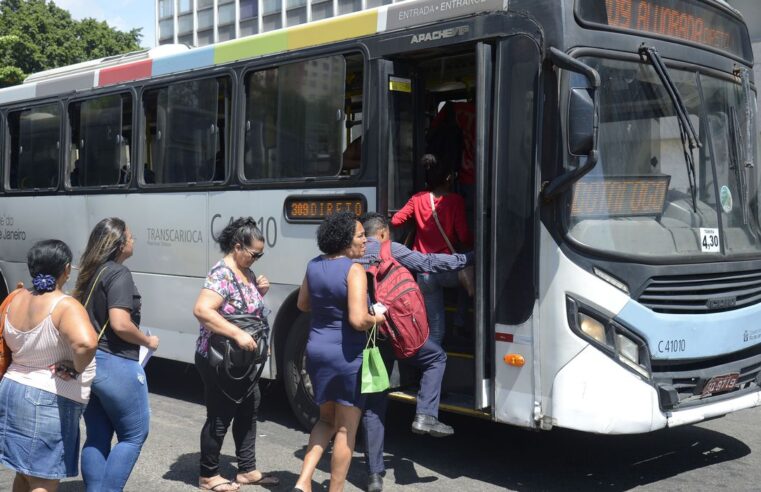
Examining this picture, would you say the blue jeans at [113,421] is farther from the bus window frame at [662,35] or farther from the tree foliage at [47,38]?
the tree foliage at [47,38]

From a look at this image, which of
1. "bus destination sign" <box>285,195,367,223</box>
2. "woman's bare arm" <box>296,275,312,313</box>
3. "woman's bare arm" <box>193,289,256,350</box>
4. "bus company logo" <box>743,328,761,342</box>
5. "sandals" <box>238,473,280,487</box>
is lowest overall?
"sandals" <box>238,473,280,487</box>

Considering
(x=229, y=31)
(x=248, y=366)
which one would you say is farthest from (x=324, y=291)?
(x=229, y=31)

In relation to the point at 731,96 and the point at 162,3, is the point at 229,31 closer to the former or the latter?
the point at 162,3

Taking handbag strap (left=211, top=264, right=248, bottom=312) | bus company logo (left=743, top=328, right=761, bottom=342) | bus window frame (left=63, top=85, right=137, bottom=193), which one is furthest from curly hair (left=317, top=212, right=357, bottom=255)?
bus window frame (left=63, top=85, right=137, bottom=193)

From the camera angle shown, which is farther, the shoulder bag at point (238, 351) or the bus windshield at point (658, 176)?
the bus windshield at point (658, 176)

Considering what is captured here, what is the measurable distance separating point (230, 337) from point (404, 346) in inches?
45.5

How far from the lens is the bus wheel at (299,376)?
286 inches

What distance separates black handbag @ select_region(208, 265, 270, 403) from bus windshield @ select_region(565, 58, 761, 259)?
2020 millimetres

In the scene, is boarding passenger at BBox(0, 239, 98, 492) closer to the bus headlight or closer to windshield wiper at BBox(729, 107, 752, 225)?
the bus headlight

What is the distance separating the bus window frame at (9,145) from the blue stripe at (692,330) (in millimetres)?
6523

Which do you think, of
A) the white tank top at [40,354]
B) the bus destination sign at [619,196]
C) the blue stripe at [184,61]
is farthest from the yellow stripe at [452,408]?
the blue stripe at [184,61]

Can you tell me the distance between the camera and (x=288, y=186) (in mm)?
7383

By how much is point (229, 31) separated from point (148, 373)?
137 feet

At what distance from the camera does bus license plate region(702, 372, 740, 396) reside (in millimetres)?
5859
